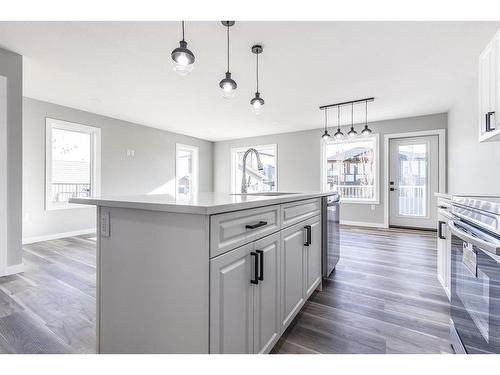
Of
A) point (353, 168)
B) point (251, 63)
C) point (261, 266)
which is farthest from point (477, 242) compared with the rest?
point (353, 168)

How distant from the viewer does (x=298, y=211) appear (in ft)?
5.70

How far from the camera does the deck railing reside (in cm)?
429

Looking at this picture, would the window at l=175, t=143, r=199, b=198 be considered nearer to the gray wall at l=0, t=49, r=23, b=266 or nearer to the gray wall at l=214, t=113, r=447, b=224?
the gray wall at l=214, t=113, r=447, b=224

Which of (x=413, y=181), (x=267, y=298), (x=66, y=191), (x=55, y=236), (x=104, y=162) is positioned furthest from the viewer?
(x=413, y=181)

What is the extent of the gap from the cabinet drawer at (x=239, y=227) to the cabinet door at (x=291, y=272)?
0.69 feet

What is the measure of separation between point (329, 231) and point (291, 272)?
2.95 ft

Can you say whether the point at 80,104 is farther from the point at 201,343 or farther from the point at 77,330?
the point at 201,343

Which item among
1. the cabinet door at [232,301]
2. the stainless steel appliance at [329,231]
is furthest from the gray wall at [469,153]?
the cabinet door at [232,301]

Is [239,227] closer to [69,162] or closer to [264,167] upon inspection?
[69,162]

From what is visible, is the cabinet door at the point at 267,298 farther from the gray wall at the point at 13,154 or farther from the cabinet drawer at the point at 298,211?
the gray wall at the point at 13,154

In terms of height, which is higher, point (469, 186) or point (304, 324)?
point (469, 186)

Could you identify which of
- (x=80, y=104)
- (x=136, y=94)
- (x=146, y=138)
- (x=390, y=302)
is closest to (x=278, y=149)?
(x=146, y=138)
